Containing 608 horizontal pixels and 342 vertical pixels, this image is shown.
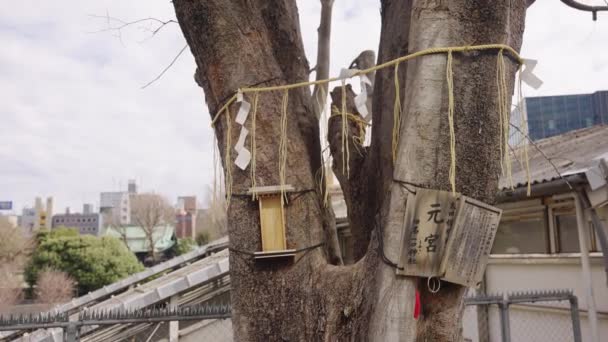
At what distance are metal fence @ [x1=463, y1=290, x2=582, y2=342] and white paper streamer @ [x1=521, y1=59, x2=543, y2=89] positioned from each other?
325 centimetres

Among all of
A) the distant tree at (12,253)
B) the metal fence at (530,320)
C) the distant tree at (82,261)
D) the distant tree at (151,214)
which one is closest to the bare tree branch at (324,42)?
the metal fence at (530,320)

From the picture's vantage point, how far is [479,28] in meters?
2.21

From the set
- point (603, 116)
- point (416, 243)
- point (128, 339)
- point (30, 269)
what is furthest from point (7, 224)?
point (416, 243)

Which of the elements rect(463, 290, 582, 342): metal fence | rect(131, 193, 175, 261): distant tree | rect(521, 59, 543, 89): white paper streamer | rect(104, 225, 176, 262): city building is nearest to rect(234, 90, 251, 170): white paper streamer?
rect(521, 59, 543, 89): white paper streamer

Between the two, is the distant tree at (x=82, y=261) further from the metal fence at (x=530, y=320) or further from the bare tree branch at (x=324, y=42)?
the bare tree branch at (x=324, y=42)

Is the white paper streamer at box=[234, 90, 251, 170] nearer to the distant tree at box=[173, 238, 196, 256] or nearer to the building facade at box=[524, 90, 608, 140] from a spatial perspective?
the building facade at box=[524, 90, 608, 140]

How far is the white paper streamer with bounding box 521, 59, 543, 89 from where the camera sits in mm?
2383

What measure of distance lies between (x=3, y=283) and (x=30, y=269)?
2054 mm

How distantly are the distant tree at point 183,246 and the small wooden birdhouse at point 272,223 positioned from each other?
3475 centimetres

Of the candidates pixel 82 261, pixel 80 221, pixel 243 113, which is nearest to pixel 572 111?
pixel 243 113

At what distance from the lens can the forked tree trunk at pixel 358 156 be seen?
7.01 feet

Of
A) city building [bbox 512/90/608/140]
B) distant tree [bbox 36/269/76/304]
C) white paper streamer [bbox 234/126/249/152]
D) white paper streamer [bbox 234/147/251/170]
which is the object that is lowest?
distant tree [bbox 36/269/76/304]

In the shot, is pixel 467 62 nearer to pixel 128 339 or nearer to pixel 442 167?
pixel 442 167

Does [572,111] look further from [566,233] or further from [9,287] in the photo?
[9,287]
